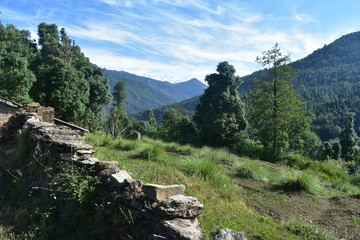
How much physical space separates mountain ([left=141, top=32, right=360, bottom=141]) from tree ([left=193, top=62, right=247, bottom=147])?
5678 cm

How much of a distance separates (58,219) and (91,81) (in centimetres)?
2878

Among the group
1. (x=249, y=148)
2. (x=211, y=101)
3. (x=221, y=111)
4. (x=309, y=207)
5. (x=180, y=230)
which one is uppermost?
(x=211, y=101)

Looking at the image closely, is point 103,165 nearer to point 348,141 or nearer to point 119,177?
point 119,177

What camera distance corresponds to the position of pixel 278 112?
15.9m

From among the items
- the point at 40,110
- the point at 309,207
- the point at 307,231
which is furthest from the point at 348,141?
the point at 40,110

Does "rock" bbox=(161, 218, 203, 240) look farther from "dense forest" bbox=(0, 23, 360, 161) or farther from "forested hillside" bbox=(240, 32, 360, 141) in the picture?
"forested hillside" bbox=(240, 32, 360, 141)

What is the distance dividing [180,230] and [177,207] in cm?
31

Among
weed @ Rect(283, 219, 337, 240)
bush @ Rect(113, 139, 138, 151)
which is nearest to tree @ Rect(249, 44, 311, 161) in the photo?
bush @ Rect(113, 139, 138, 151)

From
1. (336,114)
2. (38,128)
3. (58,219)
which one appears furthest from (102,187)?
(336,114)

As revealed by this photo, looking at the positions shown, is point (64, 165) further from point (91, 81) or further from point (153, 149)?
point (91, 81)

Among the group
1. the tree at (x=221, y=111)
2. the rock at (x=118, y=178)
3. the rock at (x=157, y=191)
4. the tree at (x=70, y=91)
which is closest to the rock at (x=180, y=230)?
the rock at (x=157, y=191)

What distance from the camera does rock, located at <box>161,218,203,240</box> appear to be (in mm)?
2652

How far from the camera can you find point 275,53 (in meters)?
16.6

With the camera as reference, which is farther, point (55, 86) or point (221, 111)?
point (55, 86)
